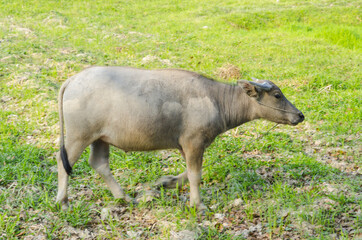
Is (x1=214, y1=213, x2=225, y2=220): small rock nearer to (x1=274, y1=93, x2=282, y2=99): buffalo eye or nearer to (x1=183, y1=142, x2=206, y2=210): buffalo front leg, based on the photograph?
(x1=183, y1=142, x2=206, y2=210): buffalo front leg

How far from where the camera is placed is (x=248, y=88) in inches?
187

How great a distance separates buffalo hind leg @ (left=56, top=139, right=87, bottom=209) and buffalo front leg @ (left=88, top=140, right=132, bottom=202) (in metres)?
0.39

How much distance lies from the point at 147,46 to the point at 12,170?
679cm

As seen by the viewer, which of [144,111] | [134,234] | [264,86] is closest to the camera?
[134,234]

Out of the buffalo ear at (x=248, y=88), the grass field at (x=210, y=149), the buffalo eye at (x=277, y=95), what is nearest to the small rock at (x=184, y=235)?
the grass field at (x=210, y=149)

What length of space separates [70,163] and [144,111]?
101cm

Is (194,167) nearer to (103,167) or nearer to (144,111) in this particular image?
(144,111)

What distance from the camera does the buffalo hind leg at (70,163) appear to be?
442 cm

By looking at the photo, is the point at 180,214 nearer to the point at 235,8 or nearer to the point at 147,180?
the point at 147,180

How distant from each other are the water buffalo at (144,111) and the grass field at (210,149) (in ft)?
1.38

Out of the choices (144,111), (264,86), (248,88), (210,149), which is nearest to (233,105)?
(248,88)

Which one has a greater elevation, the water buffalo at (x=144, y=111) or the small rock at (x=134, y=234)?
the water buffalo at (x=144, y=111)

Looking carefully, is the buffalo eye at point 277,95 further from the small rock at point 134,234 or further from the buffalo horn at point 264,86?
the small rock at point 134,234

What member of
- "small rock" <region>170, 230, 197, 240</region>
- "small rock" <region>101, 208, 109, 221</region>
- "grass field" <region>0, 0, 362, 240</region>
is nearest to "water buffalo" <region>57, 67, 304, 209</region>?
"small rock" <region>101, 208, 109, 221</region>
